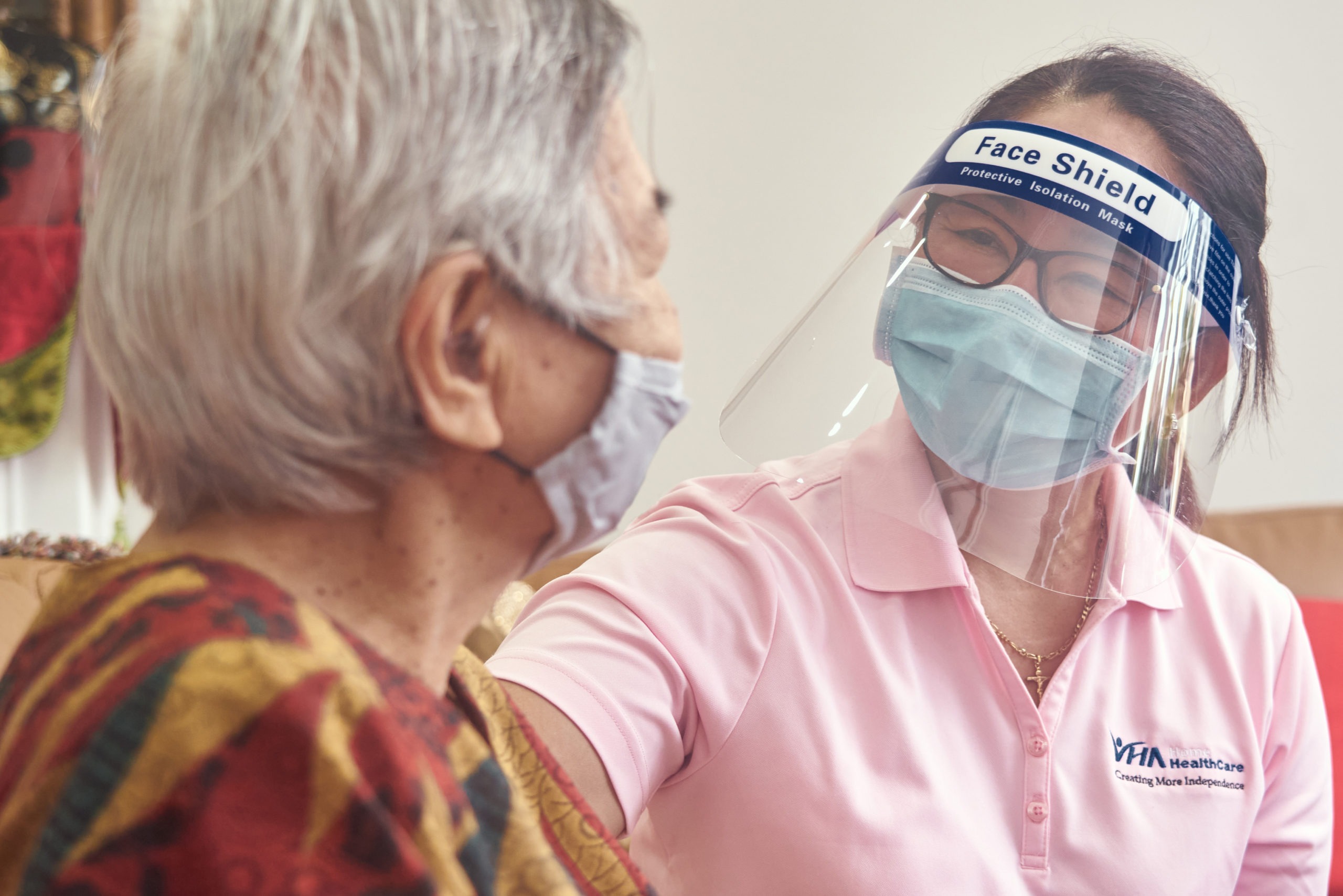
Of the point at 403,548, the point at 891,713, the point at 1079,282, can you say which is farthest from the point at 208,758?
the point at 1079,282

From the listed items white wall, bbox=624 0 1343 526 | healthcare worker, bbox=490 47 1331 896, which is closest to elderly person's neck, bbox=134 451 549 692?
healthcare worker, bbox=490 47 1331 896

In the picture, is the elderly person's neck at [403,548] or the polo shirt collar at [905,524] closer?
the elderly person's neck at [403,548]

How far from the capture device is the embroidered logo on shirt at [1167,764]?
1.01m

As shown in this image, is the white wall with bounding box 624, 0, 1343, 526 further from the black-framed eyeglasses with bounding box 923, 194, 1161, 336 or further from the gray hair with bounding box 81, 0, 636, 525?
the gray hair with bounding box 81, 0, 636, 525

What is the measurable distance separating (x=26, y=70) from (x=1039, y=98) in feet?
5.96

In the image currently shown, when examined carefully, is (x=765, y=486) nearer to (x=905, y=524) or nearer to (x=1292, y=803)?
(x=905, y=524)

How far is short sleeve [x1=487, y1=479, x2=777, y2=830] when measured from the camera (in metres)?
0.88

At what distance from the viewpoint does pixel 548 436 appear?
1.80ft

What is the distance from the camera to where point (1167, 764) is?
3.35ft

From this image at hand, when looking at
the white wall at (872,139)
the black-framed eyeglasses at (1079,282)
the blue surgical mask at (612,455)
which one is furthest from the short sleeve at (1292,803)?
the white wall at (872,139)

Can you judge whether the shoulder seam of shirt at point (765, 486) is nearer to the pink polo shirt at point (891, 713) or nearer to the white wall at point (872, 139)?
the pink polo shirt at point (891, 713)

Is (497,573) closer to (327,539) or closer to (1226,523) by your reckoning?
(327,539)

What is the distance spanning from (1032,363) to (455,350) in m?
0.60

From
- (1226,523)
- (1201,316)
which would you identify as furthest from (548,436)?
(1226,523)
